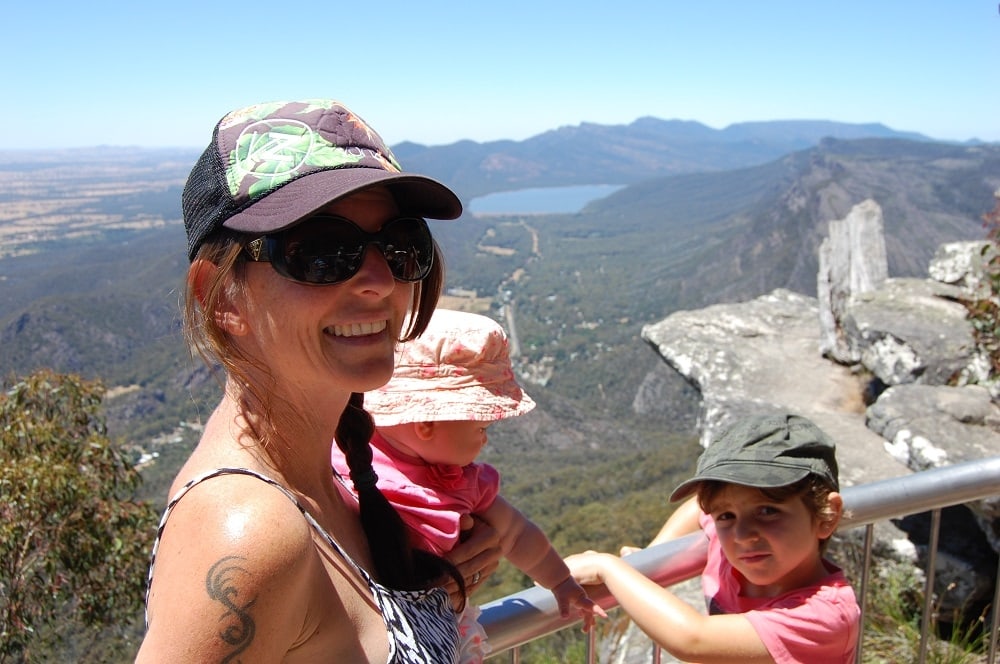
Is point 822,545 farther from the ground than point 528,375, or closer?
farther from the ground

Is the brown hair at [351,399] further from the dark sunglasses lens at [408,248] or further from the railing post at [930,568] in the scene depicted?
the railing post at [930,568]

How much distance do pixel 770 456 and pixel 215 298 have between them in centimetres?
150

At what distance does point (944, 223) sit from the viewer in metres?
62.4

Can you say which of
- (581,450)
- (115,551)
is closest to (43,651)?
(115,551)

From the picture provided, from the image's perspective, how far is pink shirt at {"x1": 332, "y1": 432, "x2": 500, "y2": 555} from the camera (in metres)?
1.59

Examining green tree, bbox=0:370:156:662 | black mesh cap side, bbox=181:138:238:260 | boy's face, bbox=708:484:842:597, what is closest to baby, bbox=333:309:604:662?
boy's face, bbox=708:484:842:597

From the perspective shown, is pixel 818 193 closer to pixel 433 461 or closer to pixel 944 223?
pixel 944 223

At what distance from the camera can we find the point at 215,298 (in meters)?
1.08

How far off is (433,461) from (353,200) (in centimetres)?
74

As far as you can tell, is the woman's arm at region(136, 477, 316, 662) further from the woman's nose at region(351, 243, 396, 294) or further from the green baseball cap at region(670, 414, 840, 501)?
the green baseball cap at region(670, 414, 840, 501)

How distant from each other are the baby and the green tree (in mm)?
4892

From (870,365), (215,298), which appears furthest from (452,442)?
(870,365)

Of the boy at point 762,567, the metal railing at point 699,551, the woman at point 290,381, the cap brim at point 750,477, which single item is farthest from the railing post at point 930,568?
the woman at point 290,381

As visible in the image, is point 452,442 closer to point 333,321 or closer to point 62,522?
point 333,321
